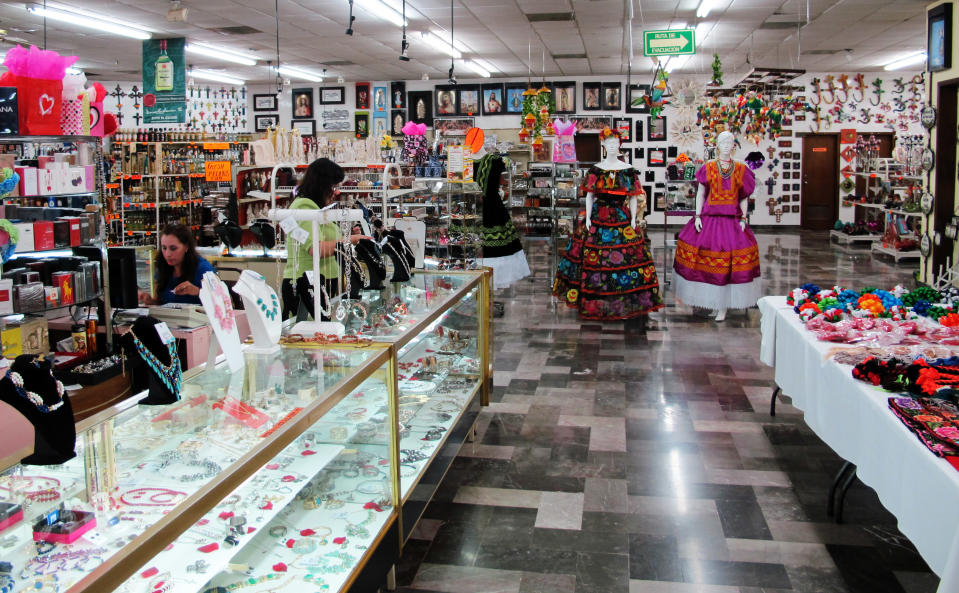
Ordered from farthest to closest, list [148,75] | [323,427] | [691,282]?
[148,75] → [691,282] → [323,427]

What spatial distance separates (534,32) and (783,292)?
220 inches

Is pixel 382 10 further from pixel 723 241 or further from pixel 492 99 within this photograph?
pixel 492 99

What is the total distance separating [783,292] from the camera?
997cm

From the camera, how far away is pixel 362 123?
18.9 m

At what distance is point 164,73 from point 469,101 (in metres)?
8.42

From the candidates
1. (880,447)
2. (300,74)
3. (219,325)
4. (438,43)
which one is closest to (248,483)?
(219,325)

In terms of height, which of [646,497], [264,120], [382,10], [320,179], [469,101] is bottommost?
[646,497]

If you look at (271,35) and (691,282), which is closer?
(691,282)

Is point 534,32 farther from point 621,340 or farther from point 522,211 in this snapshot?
point 621,340

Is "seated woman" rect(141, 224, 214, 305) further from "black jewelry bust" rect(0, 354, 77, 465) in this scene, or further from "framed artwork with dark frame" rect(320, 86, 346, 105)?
"framed artwork with dark frame" rect(320, 86, 346, 105)

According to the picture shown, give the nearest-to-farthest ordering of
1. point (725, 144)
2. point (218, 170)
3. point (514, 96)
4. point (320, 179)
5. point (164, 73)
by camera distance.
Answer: point (320, 179) < point (725, 144) < point (218, 170) < point (164, 73) < point (514, 96)

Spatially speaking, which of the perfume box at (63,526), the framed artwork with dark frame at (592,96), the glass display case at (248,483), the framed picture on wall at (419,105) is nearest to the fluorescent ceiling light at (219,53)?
the framed picture on wall at (419,105)

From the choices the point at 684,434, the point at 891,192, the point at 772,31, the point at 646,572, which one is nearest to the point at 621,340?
the point at 684,434

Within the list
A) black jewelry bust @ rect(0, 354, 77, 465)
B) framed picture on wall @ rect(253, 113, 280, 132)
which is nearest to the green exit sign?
black jewelry bust @ rect(0, 354, 77, 465)
